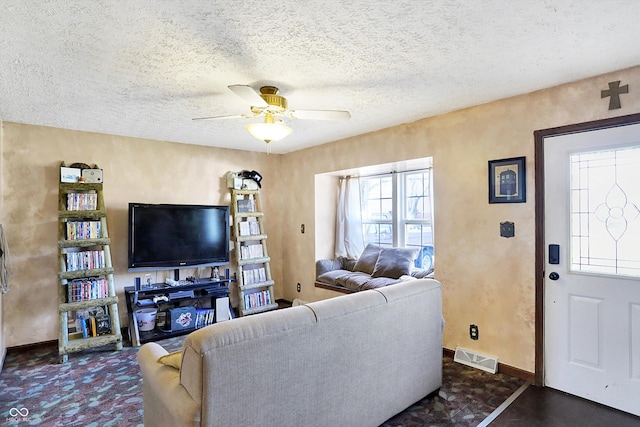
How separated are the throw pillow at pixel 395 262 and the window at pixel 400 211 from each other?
256mm

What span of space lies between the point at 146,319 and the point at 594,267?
4.34 m

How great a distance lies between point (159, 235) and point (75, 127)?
4.76ft

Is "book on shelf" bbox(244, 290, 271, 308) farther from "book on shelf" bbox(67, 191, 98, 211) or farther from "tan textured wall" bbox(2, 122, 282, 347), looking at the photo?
"book on shelf" bbox(67, 191, 98, 211)

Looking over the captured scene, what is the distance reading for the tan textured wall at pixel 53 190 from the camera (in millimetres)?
3596

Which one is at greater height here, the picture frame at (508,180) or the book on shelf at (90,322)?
the picture frame at (508,180)

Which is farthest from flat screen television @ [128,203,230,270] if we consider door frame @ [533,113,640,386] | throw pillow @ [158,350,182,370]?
door frame @ [533,113,640,386]

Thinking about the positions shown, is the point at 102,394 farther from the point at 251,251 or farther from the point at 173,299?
the point at 251,251

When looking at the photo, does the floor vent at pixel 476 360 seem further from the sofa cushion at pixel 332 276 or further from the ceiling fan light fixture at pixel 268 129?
the ceiling fan light fixture at pixel 268 129

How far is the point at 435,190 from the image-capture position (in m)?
3.54

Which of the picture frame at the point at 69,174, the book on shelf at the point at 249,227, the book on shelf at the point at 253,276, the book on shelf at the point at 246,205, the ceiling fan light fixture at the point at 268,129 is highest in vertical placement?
the ceiling fan light fixture at the point at 268,129

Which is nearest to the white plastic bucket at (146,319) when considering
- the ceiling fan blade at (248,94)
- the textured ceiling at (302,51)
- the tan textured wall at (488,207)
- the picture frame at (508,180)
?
the textured ceiling at (302,51)

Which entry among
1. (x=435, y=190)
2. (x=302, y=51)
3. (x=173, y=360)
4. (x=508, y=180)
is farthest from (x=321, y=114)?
(x=173, y=360)

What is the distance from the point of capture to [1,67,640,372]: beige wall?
9.40 feet

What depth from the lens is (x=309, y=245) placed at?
5.15 meters
